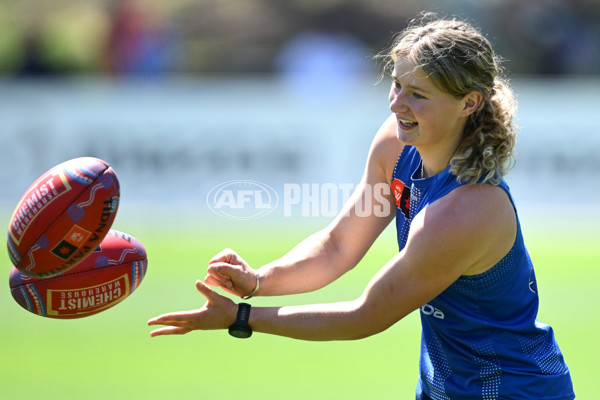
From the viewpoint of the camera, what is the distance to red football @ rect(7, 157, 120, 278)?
308cm

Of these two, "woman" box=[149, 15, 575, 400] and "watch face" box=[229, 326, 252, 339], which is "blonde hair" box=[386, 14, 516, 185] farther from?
"watch face" box=[229, 326, 252, 339]

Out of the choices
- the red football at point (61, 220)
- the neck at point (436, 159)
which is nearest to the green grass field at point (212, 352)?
the red football at point (61, 220)

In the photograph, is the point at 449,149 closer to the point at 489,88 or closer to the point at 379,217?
the point at 489,88

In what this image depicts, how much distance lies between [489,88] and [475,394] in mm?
1046

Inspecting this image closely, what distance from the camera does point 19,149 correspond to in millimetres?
9820

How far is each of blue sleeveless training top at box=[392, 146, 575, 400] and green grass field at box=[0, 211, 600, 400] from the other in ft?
7.34

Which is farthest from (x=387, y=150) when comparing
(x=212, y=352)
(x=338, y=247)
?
(x=212, y=352)

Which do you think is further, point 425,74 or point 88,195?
point 88,195

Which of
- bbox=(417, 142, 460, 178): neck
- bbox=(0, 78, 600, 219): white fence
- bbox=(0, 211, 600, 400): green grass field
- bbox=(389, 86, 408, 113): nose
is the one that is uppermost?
bbox=(0, 78, 600, 219): white fence

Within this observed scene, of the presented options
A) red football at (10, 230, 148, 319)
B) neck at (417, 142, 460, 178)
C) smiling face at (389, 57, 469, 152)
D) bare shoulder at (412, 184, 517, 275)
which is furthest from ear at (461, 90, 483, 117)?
red football at (10, 230, 148, 319)

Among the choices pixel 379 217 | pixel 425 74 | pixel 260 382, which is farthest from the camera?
pixel 260 382

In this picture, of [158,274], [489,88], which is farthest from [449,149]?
[158,274]

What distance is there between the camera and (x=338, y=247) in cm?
346

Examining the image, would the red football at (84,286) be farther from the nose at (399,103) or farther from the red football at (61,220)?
the nose at (399,103)
